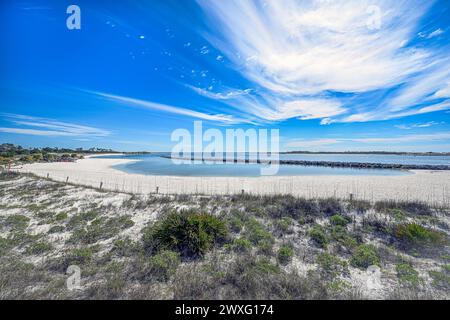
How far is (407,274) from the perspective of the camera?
206 inches

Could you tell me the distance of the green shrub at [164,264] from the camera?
5242 mm

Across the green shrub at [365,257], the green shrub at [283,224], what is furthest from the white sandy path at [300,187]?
the green shrub at [365,257]

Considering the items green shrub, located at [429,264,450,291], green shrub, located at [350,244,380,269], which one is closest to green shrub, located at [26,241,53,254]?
green shrub, located at [350,244,380,269]

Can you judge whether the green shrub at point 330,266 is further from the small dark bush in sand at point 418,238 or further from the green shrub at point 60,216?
the green shrub at point 60,216

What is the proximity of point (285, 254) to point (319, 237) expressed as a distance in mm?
1891

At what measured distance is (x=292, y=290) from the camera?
4555 mm

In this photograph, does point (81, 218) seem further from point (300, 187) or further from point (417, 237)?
point (300, 187)

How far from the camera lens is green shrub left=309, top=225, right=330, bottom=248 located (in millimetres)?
6986

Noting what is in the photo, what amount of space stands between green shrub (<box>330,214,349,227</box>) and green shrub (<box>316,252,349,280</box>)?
8.37ft

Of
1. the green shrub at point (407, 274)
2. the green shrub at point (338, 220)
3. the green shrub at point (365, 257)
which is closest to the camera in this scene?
the green shrub at point (407, 274)

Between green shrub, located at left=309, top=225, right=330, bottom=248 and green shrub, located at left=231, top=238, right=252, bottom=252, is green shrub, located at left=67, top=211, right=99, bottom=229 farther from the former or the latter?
green shrub, located at left=309, top=225, right=330, bottom=248

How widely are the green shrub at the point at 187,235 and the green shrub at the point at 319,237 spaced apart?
130 inches

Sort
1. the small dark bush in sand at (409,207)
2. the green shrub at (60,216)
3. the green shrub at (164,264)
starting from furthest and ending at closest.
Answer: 1. the green shrub at (60,216)
2. the small dark bush in sand at (409,207)
3. the green shrub at (164,264)
